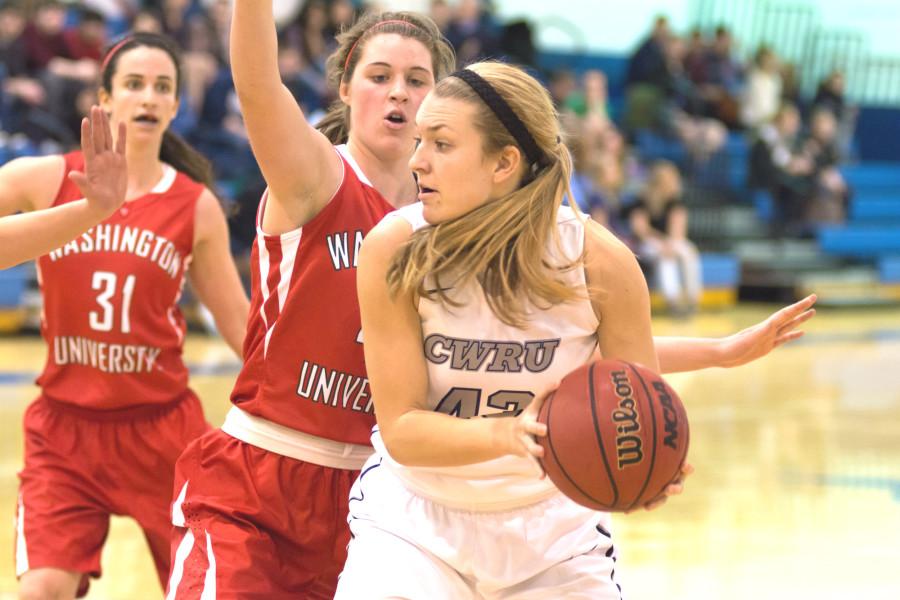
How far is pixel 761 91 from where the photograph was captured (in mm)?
19219

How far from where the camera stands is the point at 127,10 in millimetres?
13992

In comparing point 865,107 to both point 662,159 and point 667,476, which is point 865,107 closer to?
point 662,159

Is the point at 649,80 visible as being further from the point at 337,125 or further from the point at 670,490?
the point at 670,490

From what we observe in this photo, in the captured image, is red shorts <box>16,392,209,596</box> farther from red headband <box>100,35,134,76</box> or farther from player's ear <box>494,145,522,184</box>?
player's ear <box>494,145,522,184</box>

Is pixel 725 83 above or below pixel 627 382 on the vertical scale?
below

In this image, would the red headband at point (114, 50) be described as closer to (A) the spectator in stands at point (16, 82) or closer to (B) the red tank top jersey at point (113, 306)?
(B) the red tank top jersey at point (113, 306)

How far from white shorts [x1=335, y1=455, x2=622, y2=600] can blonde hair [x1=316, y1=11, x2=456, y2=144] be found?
41.0 inches

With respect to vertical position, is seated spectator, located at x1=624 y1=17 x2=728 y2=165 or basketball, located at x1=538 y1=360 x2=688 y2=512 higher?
basketball, located at x1=538 y1=360 x2=688 y2=512

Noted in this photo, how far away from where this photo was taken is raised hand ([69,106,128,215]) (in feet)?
10.1

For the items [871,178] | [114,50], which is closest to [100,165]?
[114,50]

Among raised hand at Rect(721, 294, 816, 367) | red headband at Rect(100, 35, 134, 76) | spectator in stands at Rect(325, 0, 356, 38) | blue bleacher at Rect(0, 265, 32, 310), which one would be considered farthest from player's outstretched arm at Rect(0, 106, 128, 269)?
spectator in stands at Rect(325, 0, 356, 38)

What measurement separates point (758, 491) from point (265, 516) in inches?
169

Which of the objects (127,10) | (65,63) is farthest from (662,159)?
(65,63)

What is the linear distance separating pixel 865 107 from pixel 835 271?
5.53 m
